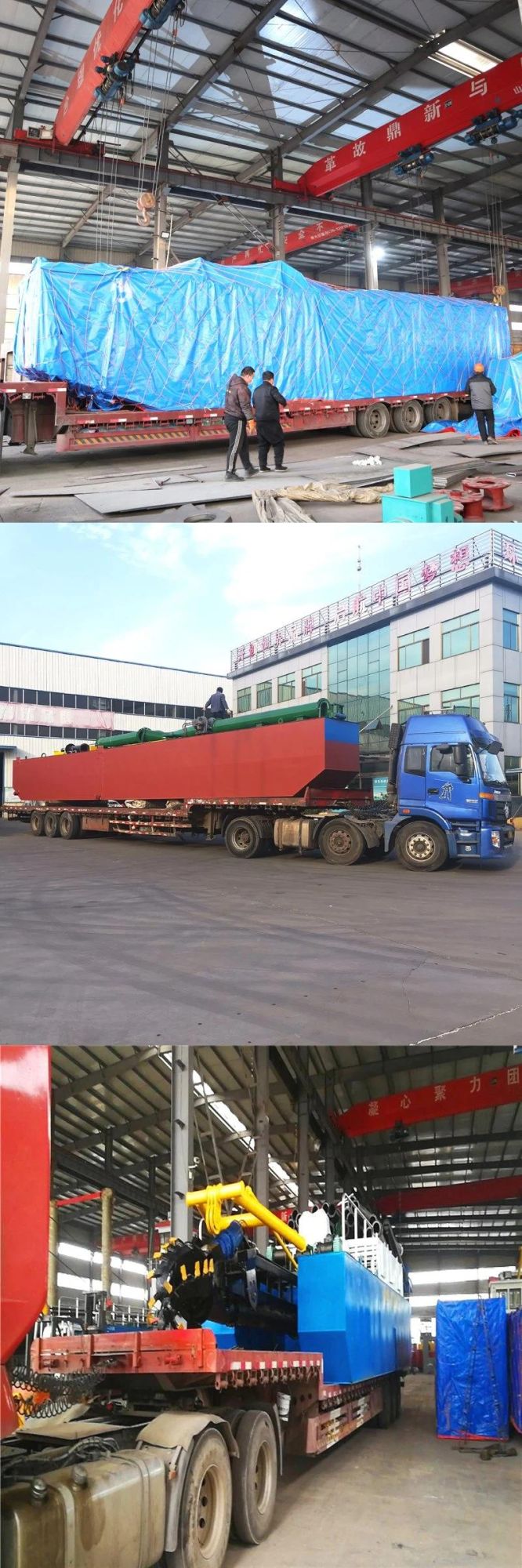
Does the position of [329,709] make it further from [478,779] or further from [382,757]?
[478,779]

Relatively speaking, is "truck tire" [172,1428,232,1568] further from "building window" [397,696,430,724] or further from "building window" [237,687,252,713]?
"building window" [237,687,252,713]

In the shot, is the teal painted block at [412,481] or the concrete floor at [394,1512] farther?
the teal painted block at [412,481]

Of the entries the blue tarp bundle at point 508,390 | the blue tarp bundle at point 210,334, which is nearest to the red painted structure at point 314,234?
the blue tarp bundle at point 210,334

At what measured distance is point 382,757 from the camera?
10.9m

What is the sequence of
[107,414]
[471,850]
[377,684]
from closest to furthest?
[471,850]
[377,684]
[107,414]

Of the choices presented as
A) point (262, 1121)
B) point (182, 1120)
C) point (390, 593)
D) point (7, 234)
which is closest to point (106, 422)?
point (7, 234)

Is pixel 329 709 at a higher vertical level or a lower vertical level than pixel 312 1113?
higher

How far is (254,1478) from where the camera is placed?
14.5 ft

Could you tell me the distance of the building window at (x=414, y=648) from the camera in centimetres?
948

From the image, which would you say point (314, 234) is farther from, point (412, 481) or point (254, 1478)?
point (254, 1478)

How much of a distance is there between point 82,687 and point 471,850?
540cm

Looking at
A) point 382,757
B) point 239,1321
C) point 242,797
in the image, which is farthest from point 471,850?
point 239,1321

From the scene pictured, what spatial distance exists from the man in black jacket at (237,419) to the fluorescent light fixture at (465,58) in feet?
31.0

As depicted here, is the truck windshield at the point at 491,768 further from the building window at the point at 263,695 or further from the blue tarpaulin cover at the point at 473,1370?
the blue tarpaulin cover at the point at 473,1370
